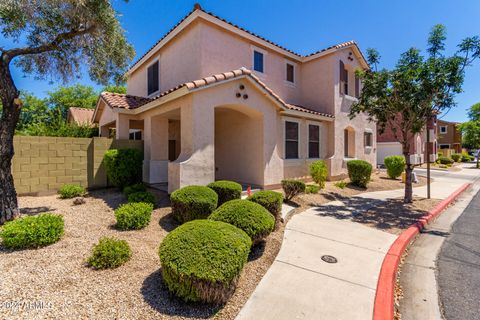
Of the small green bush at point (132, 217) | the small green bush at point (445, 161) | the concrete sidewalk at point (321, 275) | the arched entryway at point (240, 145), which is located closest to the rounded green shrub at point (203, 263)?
the concrete sidewalk at point (321, 275)

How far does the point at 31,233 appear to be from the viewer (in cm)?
438

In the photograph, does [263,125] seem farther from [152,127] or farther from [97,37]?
[97,37]

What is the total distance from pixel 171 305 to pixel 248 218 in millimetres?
1961

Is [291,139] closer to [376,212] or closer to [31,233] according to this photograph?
[376,212]

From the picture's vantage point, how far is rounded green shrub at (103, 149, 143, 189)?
9188 mm

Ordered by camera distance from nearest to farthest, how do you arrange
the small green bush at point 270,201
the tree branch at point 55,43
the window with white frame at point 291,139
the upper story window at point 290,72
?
the small green bush at point 270,201
the tree branch at point 55,43
the window with white frame at point 291,139
the upper story window at point 290,72

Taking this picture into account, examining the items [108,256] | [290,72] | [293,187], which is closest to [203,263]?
[108,256]

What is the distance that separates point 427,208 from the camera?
29.4ft

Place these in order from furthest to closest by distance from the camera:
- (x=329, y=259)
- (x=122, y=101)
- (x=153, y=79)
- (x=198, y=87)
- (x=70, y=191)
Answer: (x=153, y=79)
(x=122, y=101)
(x=70, y=191)
(x=198, y=87)
(x=329, y=259)

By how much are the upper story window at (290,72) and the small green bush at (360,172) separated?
19.9 feet

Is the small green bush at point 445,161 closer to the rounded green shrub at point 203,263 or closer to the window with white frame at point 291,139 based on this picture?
the window with white frame at point 291,139

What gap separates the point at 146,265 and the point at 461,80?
11.2m

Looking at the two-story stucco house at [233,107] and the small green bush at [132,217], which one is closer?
the small green bush at [132,217]

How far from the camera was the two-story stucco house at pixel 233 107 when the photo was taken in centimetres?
814
